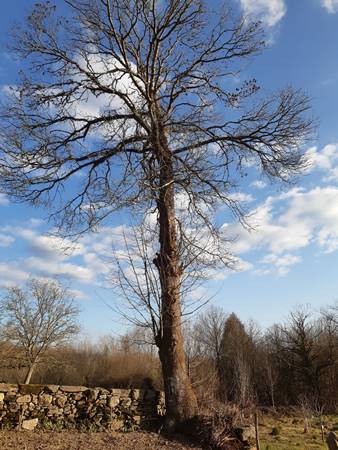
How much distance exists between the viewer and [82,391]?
31.7 feet

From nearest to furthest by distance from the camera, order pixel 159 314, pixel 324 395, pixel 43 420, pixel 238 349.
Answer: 1. pixel 43 420
2. pixel 159 314
3. pixel 324 395
4. pixel 238 349

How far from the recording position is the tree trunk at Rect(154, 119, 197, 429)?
29.9 feet

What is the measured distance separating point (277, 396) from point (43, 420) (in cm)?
2827

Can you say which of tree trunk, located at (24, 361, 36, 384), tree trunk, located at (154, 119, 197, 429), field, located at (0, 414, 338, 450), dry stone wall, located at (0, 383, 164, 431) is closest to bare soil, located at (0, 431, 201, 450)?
field, located at (0, 414, 338, 450)

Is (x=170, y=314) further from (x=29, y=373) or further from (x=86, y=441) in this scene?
(x=29, y=373)

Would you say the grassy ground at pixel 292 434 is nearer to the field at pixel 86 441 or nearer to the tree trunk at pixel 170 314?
the tree trunk at pixel 170 314

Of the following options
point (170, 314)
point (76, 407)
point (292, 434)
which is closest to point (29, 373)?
point (292, 434)

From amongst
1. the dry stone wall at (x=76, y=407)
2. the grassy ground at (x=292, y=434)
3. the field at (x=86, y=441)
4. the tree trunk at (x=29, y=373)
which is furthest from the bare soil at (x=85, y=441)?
the tree trunk at (x=29, y=373)

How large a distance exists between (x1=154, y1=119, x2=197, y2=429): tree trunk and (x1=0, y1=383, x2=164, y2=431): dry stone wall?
3.34 ft

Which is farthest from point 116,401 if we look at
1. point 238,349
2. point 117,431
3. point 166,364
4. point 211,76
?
point 238,349

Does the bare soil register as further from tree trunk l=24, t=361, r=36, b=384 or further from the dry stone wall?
tree trunk l=24, t=361, r=36, b=384

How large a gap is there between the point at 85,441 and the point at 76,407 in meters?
1.68

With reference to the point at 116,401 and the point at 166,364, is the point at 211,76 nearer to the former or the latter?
the point at 166,364

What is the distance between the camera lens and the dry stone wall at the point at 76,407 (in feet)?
28.6
